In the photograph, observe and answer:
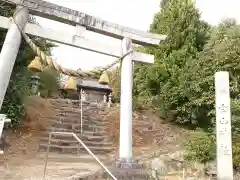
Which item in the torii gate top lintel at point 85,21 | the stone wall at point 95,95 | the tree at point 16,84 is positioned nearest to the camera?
the torii gate top lintel at point 85,21

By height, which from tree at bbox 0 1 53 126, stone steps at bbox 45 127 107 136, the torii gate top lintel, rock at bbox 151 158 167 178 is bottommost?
rock at bbox 151 158 167 178

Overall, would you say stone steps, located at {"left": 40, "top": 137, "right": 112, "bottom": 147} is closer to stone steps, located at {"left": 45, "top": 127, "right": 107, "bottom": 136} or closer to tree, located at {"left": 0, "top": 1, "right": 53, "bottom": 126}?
stone steps, located at {"left": 45, "top": 127, "right": 107, "bottom": 136}

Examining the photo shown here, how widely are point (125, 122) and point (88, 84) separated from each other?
14.9m

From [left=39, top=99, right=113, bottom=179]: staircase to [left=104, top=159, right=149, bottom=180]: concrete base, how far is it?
89cm

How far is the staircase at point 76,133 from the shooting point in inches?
407

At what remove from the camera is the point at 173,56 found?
15750 mm

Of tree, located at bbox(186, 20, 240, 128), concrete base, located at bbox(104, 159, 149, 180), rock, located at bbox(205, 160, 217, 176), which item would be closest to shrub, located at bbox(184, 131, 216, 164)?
rock, located at bbox(205, 160, 217, 176)

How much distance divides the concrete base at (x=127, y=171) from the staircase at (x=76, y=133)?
891 millimetres

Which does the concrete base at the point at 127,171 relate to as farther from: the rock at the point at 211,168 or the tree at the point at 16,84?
the tree at the point at 16,84

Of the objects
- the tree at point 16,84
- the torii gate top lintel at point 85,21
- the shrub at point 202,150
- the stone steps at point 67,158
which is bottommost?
the stone steps at point 67,158

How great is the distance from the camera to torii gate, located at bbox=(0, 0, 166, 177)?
776 cm

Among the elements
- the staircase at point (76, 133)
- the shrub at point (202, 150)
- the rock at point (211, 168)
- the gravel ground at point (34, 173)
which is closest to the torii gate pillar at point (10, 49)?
the gravel ground at point (34, 173)

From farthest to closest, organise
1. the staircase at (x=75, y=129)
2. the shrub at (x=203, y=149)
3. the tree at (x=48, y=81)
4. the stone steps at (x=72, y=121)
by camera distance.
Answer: the tree at (x=48, y=81), the stone steps at (x=72, y=121), the staircase at (x=75, y=129), the shrub at (x=203, y=149)

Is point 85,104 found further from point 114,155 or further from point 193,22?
point 193,22
